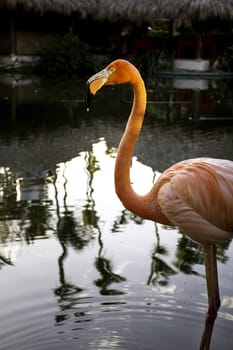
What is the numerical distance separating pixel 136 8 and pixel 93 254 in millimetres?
15700

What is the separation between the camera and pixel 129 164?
292 centimetres

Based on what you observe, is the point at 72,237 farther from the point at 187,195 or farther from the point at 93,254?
the point at 187,195

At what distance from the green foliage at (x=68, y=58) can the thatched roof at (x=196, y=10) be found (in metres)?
2.86

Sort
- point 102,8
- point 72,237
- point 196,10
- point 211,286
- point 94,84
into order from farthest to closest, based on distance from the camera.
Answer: point 102,8, point 196,10, point 72,237, point 211,286, point 94,84

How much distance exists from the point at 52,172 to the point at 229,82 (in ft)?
38.8

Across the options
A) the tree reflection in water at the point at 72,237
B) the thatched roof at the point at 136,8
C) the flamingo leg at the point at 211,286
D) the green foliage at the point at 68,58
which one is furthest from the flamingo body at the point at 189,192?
the thatched roof at the point at 136,8

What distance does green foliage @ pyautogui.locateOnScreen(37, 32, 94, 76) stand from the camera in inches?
710

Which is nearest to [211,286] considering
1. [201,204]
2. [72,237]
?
[201,204]

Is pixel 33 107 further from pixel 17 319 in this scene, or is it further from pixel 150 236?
pixel 17 319

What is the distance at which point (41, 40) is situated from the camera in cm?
2108

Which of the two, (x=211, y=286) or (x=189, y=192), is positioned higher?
(x=189, y=192)

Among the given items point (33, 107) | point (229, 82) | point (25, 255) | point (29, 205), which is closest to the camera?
point (25, 255)

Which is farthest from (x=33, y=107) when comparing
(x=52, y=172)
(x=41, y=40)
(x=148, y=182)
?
(x=41, y=40)

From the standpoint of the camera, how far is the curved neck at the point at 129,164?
292 cm
